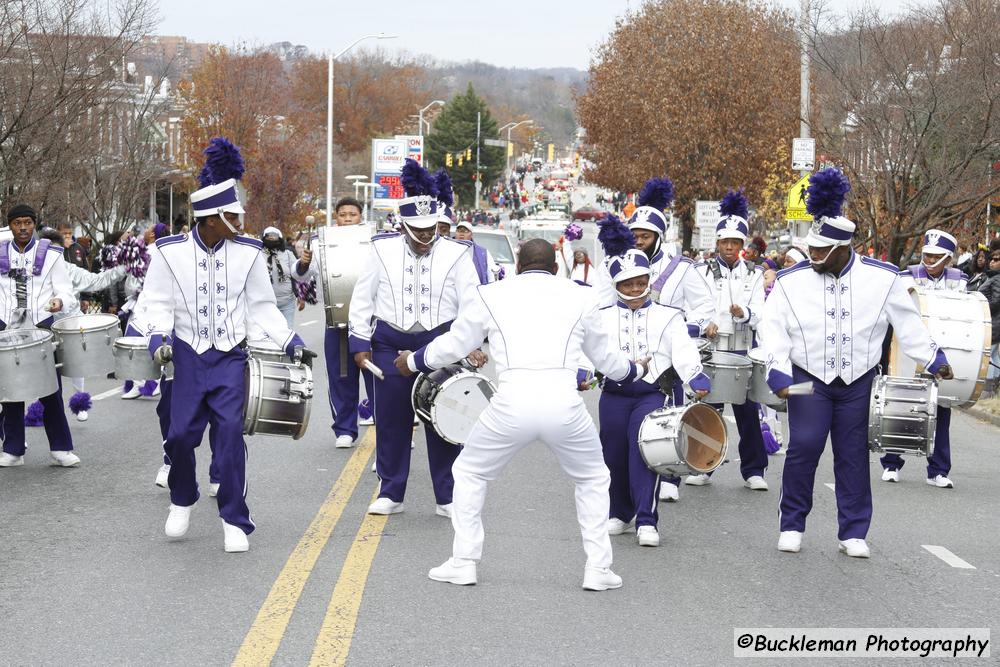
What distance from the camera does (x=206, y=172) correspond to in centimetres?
826

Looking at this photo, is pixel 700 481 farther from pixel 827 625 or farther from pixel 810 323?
pixel 827 625

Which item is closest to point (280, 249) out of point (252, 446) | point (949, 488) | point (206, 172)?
point (252, 446)

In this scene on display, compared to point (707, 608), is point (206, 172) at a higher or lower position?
higher

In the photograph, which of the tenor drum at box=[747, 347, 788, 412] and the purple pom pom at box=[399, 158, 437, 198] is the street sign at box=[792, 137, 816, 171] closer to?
the tenor drum at box=[747, 347, 788, 412]

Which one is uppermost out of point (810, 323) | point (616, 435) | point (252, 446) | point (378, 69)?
point (378, 69)

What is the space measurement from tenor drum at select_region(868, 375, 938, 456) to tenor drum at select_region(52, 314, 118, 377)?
5.46 metres

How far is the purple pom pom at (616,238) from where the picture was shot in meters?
9.65

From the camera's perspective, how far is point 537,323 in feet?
22.4

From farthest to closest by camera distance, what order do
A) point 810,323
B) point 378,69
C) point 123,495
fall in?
point 378,69 < point 123,495 < point 810,323

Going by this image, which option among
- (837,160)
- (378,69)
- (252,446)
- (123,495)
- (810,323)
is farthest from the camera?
(378,69)

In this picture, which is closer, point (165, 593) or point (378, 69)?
point (165, 593)

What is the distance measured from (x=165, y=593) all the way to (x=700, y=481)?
5037 millimetres

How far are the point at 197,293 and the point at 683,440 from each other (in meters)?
2.88

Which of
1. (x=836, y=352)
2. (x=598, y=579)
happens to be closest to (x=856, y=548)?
(x=836, y=352)
